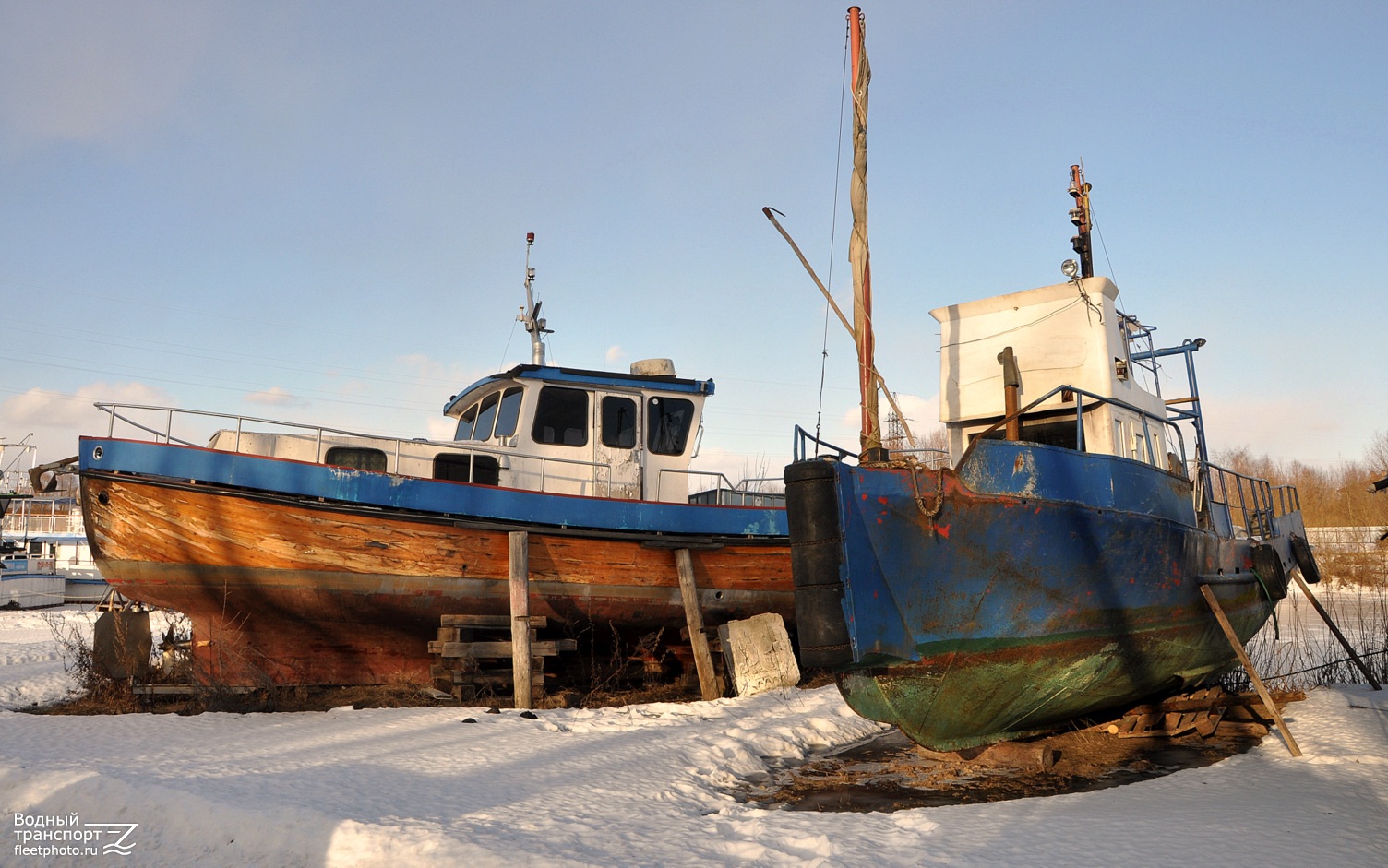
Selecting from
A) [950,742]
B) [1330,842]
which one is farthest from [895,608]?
[1330,842]

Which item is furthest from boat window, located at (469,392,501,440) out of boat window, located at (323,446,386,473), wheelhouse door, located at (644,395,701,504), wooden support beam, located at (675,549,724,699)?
wooden support beam, located at (675,549,724,699)

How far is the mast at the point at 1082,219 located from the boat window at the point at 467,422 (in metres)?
8.78

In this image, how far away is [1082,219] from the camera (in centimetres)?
1227

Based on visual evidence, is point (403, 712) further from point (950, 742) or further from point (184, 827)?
point (950, 742)

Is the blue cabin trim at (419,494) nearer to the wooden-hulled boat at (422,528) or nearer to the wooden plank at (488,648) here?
the wooden-hulled boat at (422,528)

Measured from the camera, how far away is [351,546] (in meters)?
9.41

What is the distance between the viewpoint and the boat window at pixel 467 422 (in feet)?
40.4

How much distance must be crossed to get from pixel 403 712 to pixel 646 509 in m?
3.57

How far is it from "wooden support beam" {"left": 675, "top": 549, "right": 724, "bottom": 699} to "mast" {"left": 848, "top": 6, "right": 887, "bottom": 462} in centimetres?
363

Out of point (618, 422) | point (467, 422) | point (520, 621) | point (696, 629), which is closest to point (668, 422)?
point (618, 422)

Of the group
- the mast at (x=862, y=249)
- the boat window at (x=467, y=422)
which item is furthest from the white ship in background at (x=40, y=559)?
the mast at (x=862, y=249)

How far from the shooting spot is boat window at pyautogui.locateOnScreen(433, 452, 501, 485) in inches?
422

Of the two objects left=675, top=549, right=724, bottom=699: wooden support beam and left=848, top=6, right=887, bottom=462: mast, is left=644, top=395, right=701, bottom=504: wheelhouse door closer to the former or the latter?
left=675, top=549, right=724, bottom=699: wooden support beam

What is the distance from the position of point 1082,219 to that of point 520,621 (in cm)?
941
